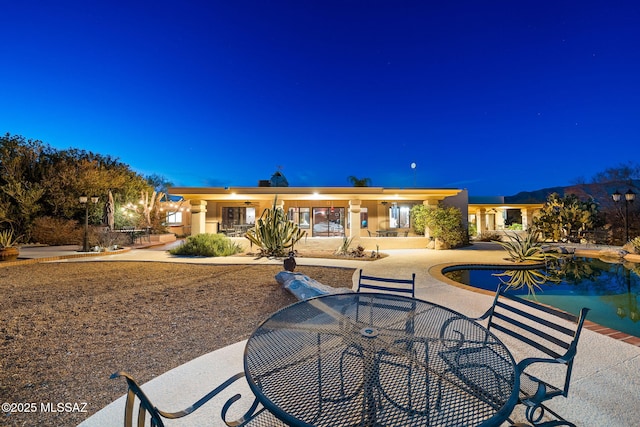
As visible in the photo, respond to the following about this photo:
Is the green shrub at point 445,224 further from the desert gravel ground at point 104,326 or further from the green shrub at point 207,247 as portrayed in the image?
the green shrub at point 207,247

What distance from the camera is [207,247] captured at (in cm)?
1037

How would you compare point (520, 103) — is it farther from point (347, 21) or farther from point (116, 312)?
point (116, 312)

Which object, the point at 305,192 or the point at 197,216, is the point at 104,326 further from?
the point at 197,216

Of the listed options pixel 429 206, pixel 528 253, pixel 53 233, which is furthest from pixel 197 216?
pixel 528 253

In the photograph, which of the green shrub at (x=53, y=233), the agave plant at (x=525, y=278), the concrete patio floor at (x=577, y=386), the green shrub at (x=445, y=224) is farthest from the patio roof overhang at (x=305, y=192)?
the concrete patio floor at (x=577, y=386)

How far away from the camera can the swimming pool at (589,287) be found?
14.0ft

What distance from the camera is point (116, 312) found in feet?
13.9

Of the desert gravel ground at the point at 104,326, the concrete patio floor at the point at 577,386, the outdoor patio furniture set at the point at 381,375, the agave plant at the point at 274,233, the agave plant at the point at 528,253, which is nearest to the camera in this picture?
the outdoor patio furniture set at the point at 381,375

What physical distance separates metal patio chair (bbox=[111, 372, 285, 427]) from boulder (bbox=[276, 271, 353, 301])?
8.84 feet

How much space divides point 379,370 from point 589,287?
23.8 ft

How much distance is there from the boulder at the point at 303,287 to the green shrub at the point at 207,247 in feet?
18.2

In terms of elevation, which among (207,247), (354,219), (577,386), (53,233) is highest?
(354,219)

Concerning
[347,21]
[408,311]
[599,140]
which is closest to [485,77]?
[347,21]

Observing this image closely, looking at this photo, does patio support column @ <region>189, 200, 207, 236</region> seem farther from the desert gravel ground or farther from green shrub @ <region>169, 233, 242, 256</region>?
the desert gravel ground
